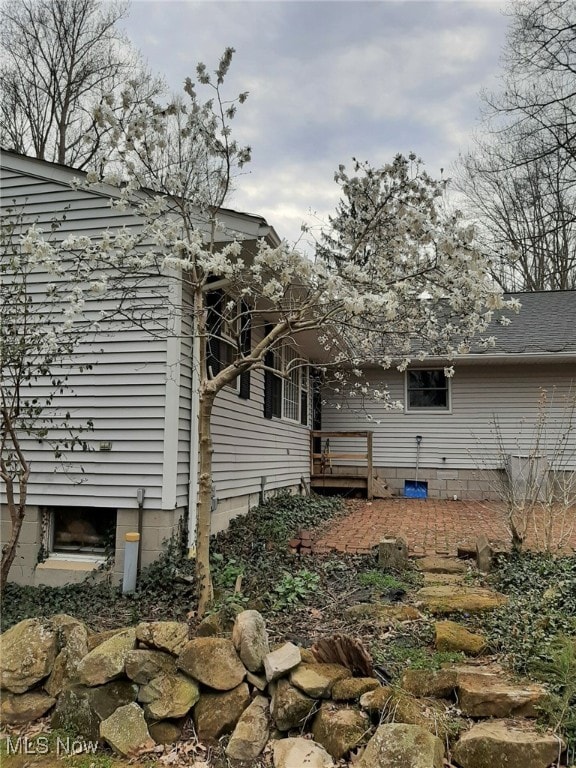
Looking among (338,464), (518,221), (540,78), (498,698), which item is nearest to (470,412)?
(338,464)

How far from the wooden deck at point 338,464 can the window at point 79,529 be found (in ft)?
20.4

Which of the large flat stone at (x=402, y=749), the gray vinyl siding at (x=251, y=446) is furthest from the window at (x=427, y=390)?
the large flat stone at (x=402, y=749)

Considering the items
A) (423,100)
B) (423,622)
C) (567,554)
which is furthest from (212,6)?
(567,554)

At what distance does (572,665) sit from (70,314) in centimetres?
383

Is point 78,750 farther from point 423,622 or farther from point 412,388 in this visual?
point 412,388

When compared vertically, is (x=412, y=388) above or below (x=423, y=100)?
below

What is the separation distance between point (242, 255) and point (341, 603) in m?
3.51

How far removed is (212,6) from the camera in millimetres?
5613

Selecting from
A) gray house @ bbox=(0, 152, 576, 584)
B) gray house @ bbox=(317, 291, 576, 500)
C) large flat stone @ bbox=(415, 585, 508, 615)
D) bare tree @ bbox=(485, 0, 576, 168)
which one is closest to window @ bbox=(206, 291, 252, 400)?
gray house @ bbox=(0, 152, 576, 584)

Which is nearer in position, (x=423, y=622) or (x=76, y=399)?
(x=423, y=622)

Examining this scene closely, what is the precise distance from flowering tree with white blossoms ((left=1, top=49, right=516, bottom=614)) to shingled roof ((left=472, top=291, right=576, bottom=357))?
5.81 metres

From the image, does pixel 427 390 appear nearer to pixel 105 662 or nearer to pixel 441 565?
pixel 441 565

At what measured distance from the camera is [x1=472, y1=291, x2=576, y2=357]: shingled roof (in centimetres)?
1045

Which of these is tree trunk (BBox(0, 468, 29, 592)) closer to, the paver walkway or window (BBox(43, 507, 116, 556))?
window (BBox(43, 507, 116, 556))
